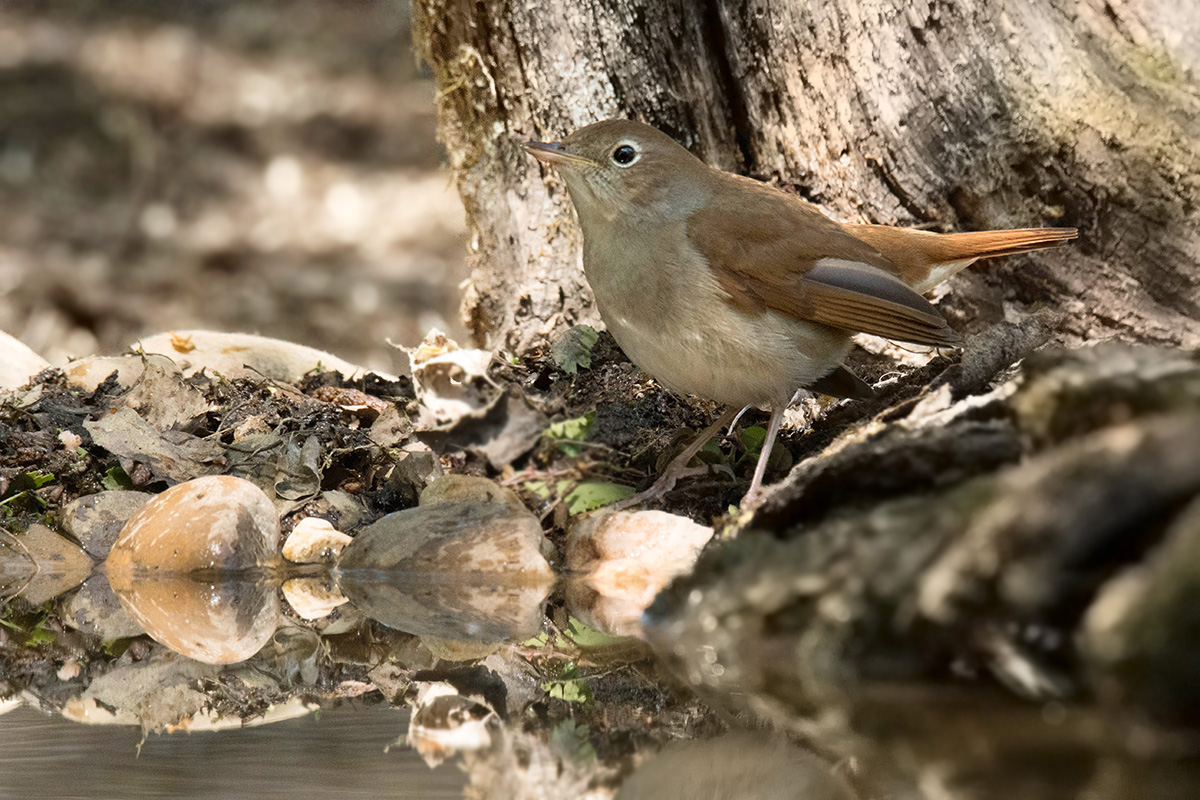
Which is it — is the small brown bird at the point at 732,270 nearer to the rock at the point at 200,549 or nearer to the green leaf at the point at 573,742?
the rock at the point at 200,549

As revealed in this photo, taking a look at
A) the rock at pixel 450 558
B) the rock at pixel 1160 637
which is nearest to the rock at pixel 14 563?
the rock at pixel 450 558

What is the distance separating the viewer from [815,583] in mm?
2691

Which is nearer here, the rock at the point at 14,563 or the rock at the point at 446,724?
the rock at the point at 446,724

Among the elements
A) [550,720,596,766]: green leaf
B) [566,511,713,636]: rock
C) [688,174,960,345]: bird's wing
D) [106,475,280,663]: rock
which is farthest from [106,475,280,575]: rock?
[550,720,596,766]: green leaf

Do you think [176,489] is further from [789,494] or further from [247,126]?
[247,126]

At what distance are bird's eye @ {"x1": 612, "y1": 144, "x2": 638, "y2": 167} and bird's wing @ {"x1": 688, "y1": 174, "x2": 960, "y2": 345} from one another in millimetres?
343

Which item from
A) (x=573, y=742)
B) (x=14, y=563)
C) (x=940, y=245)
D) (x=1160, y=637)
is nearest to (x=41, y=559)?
(x=14, y=563)

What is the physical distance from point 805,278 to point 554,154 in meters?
1.07

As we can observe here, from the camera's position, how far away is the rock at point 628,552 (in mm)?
3997

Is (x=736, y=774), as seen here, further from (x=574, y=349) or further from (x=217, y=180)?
(x=217, y=180)

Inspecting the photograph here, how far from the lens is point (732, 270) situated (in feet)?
14.3

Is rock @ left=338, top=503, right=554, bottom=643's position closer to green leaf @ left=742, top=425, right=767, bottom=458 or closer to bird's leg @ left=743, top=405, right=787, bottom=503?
bird's leg @ left=743, top=405, right=787, bottom=503

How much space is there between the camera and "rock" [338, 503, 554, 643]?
4.04 metres

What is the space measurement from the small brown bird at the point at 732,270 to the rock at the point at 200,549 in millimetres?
1524
